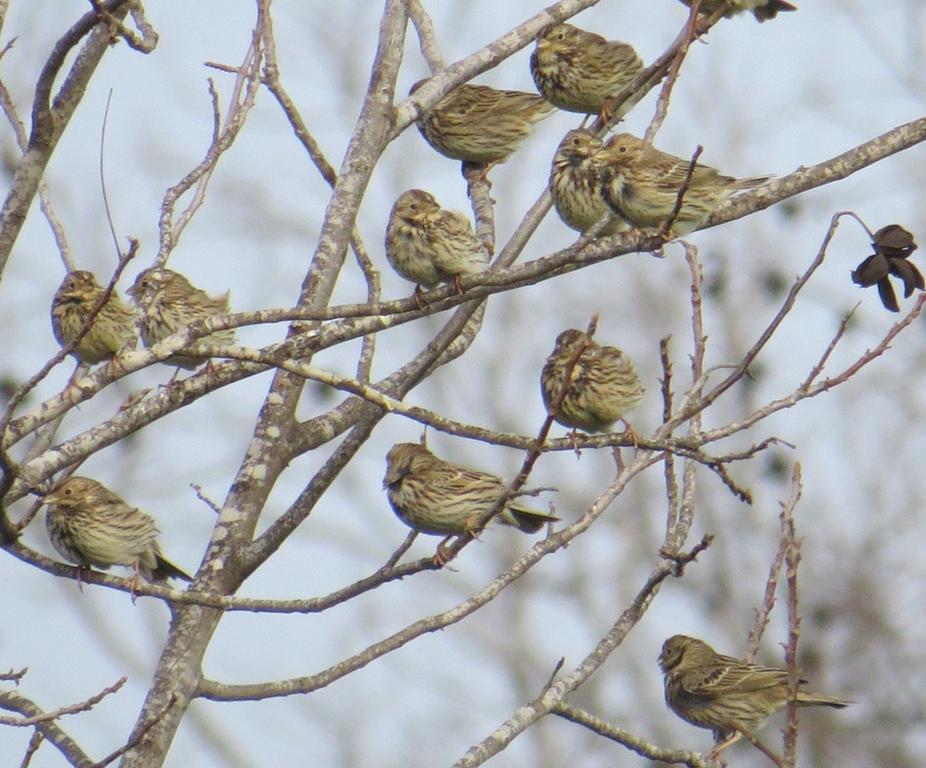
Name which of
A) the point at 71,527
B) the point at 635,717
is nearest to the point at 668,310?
the point at 635,717

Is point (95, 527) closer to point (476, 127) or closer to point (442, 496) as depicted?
point (442, 496)

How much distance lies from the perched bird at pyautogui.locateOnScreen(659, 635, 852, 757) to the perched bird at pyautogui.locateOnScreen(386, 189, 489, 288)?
2.79m

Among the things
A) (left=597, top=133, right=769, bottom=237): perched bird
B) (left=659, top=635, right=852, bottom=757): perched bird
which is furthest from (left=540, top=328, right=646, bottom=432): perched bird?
(left=659, top=635, right=852, bottom=757): perched bird

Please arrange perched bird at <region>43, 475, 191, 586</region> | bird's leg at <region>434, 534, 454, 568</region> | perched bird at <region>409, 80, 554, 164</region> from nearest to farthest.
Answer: bird's leg at <region>434, 534, 454, 568</region>, perched bird at <region>43, 475, 191, 586</region>, perched bird at <region>409, 80, 554, 164</region>

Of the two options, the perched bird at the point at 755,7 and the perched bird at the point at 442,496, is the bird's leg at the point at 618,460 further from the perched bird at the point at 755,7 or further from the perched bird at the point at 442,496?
the perched bird at the point at 755,7

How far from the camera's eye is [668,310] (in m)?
26.3

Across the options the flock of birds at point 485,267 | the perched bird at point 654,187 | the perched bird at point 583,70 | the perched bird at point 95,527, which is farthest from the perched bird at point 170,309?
the perched bird at point 654,187

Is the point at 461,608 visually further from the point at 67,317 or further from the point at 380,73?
the point at 67,317

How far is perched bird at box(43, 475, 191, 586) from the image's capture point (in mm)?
7375

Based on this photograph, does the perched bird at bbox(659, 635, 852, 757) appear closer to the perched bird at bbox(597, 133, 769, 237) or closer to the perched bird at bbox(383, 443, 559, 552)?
the perched bird at bbox(383, 443, 559, 552)

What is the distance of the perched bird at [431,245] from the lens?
7.73m

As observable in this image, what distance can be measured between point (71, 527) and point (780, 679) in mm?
4155

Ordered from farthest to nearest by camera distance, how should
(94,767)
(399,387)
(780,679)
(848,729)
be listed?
(848,729) < (780,679) < (399,387) < (94,767)

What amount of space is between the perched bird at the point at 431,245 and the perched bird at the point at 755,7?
199cm
